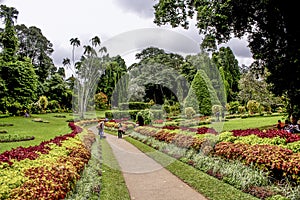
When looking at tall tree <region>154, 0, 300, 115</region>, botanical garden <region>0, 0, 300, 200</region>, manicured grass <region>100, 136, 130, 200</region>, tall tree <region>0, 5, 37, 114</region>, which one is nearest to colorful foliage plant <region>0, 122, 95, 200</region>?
botanical garden <region>0, 0, 300, 200</region>

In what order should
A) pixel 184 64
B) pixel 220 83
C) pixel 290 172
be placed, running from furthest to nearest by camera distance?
pixel 184 64 → pixel 220 83 → pixel 290 172

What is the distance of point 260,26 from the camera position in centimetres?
1263

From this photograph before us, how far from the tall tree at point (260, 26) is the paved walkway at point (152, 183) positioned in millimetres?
6553

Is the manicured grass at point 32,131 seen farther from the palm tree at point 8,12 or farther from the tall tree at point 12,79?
the palm tree at point 8,12

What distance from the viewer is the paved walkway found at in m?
5.72

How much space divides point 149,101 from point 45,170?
31470 mm

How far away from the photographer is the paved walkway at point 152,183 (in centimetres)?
572

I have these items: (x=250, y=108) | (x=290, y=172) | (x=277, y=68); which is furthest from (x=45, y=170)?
(x=250, y=108)

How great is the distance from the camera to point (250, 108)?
2947 centimetres

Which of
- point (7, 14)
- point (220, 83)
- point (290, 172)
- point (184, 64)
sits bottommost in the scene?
point (290, 172)

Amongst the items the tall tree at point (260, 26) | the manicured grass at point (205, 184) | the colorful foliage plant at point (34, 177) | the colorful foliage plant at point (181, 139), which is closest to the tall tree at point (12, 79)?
the colorful foliage plant at point (181, 139)

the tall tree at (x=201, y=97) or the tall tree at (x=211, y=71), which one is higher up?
the tall tree at (x=211, y=71)

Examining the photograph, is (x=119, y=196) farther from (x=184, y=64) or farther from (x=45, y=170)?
(x=184, y=64)

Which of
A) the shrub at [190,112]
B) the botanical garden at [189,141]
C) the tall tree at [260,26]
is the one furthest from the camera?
the shrub at [190,112]
